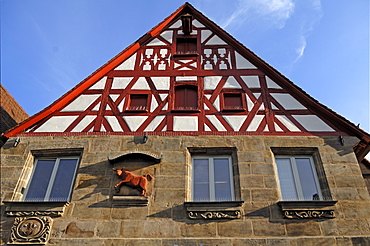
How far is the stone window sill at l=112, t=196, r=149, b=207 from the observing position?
712cm

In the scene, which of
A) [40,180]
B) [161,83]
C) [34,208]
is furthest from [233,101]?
[34,208]

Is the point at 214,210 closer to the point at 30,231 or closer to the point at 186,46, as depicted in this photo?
the point at 30,231

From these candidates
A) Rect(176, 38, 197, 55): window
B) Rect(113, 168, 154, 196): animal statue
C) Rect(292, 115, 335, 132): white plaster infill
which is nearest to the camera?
Rect(113, 168, 154, 196): animal statue

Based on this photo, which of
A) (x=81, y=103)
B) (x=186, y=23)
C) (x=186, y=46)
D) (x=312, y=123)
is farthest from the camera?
(x=186, y=23)

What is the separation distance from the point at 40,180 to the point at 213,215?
13.1 feet

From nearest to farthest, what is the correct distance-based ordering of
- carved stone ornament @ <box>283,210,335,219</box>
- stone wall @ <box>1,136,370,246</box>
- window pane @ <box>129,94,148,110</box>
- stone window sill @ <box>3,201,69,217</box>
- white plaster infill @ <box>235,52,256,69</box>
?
stone wall @ <box>1,136,370,246</box>, carved stone ornament @ <box>283,210,335,219</box>, stone window sill @ <box>3,201,69,217</box>, window pane @ <box>129,94,148,110</box>, white plaster infill @ <box>235,52,256,69</box>

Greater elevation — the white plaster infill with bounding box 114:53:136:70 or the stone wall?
the white plaster infill with bounding box 114:53:136:70

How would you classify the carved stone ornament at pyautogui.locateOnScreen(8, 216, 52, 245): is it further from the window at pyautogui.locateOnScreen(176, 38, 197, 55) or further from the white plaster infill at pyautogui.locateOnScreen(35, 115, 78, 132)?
the window at pyautogui.locateOnScreen(176, 38, 197, 55)

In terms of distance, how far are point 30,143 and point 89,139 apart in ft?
4.75

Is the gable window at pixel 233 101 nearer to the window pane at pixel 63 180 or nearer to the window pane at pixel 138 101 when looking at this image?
the window pane at pixel 138 101

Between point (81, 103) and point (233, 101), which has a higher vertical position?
point (233, 101)

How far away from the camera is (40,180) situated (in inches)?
307

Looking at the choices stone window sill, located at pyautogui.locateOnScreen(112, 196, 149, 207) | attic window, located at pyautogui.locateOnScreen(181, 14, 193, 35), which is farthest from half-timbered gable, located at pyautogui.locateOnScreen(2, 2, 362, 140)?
stone window sill, located at pyautogui.locateOnScreen(112, 196, 149, 207)

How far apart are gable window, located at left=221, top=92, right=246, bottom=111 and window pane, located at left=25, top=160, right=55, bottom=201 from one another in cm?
449
